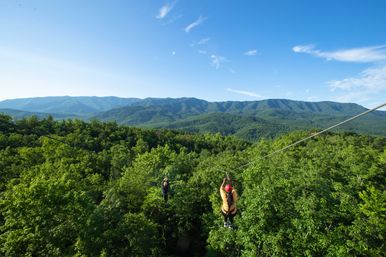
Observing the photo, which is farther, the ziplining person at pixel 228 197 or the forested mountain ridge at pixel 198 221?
the forested mountain ridge at pixel 198 221

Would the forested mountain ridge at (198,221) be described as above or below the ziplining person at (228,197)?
below

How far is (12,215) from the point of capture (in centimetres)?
2281

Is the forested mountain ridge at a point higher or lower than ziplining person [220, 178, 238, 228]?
lower

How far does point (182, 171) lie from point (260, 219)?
24.1 metres

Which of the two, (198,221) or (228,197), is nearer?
(228,197)

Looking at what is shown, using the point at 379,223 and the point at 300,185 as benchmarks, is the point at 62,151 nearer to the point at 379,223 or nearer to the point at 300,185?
the point at 300,185

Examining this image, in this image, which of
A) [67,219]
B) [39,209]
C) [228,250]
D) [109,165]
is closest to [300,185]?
[228,250]

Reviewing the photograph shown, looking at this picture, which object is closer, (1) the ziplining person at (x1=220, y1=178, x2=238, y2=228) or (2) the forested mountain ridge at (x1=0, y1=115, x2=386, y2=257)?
(1) the ziplining person at (x1=220, y1=178, x2=238, y2=228)

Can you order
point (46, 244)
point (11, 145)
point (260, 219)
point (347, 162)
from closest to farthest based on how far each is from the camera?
point (46, 244) → point (260, 219) → point (347, 162) → point (11, 145)

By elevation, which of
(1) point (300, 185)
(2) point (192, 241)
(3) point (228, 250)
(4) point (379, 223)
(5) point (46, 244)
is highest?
(1) point (300, 185)

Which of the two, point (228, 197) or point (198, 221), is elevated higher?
point (228, 197)

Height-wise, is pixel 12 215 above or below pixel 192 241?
above

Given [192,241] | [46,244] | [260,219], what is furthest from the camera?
[192,241]

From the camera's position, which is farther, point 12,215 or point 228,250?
point 228,250
